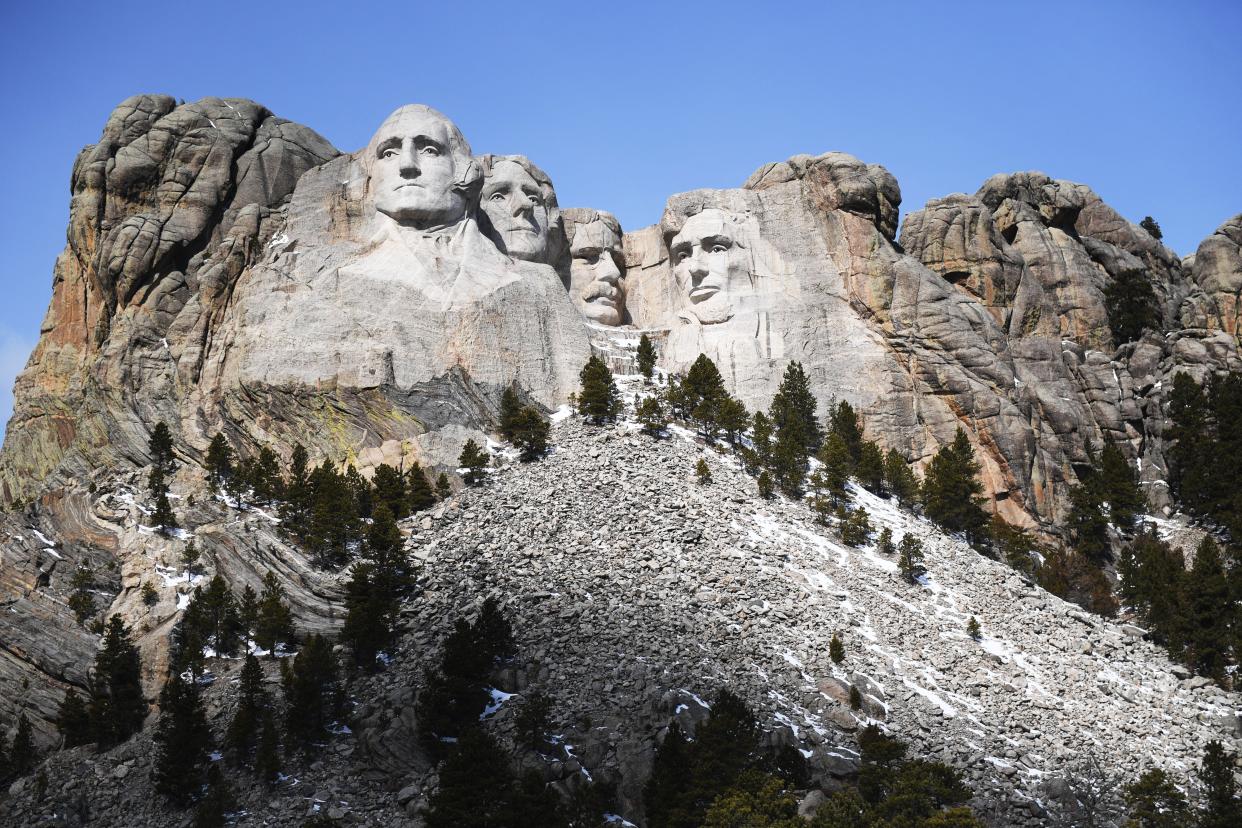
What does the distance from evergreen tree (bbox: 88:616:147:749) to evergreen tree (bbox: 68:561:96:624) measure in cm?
389

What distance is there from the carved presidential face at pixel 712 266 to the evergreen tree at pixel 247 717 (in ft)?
124

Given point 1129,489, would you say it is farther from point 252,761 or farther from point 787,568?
point 252,761

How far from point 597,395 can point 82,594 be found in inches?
1015

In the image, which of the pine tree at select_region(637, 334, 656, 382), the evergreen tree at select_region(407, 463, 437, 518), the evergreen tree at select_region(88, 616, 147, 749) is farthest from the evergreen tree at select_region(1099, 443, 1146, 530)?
the evergreen tree at select_region(88, 616, 147, 749)

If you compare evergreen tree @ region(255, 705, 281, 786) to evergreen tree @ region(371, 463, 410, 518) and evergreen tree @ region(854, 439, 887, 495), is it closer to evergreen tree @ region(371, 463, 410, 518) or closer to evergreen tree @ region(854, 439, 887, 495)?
evergreen tree @ region(371, 463, 410, 518)

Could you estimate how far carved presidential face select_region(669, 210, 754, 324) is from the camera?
97.8m

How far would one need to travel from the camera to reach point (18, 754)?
67.9 m

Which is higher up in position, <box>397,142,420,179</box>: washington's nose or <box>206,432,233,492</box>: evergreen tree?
<box>397,142,420,179</box>: washington's nose

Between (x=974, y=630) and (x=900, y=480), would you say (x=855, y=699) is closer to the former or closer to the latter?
(x=974, y=630)

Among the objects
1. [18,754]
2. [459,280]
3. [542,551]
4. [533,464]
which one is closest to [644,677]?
[542,551]

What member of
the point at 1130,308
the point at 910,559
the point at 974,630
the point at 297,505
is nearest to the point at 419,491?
the point at 297,505

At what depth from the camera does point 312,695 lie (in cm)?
6631

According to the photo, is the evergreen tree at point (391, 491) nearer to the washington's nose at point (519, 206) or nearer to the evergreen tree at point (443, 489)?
the evergreen tree at point (443, 489)

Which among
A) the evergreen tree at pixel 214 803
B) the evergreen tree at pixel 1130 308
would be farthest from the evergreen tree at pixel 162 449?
the evergreen tree at pixel 1130 308
